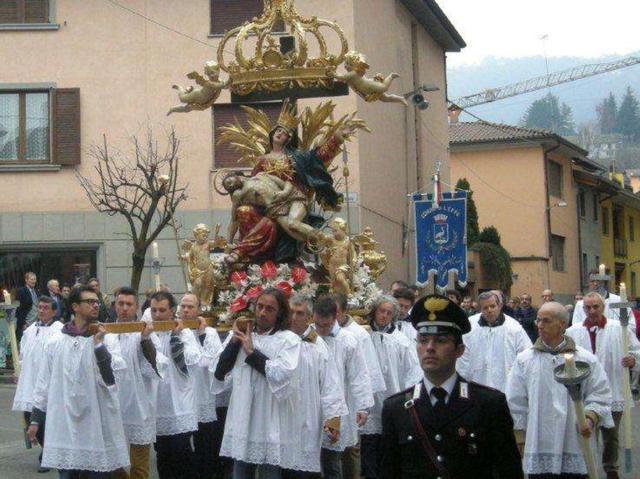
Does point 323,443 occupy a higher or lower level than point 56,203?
lower

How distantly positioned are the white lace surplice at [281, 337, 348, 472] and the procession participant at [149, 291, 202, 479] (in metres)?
2.11

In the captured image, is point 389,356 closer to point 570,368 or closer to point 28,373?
point 28,373

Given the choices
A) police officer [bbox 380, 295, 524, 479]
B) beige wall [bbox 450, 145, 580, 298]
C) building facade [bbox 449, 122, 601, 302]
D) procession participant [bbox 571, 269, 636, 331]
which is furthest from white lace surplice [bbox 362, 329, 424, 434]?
beige wall [bbox 450, 145, 580, 298]

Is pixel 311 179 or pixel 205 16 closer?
pixel 311 179

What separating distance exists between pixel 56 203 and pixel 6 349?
233 inches

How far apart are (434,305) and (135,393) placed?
16.8ft

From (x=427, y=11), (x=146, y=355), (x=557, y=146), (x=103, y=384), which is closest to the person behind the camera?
(x=103, y=384)

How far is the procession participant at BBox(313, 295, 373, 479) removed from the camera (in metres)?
10.6

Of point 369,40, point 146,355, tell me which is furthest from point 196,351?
point 369,40

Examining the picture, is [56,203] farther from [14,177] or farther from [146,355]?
[146,355]

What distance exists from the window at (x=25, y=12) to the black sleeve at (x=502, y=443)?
25581 millimetres

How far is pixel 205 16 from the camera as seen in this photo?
29.5m

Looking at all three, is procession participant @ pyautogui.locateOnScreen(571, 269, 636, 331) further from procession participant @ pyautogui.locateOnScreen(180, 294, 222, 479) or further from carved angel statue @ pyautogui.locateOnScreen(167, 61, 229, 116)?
carved angel statue @ pyautogui.locateOnScreen(167, 61, 229, 116)

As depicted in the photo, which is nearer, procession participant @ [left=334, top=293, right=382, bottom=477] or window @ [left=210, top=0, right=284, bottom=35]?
procession participant @ [left=334, top=293, right=382, bottom=477]
